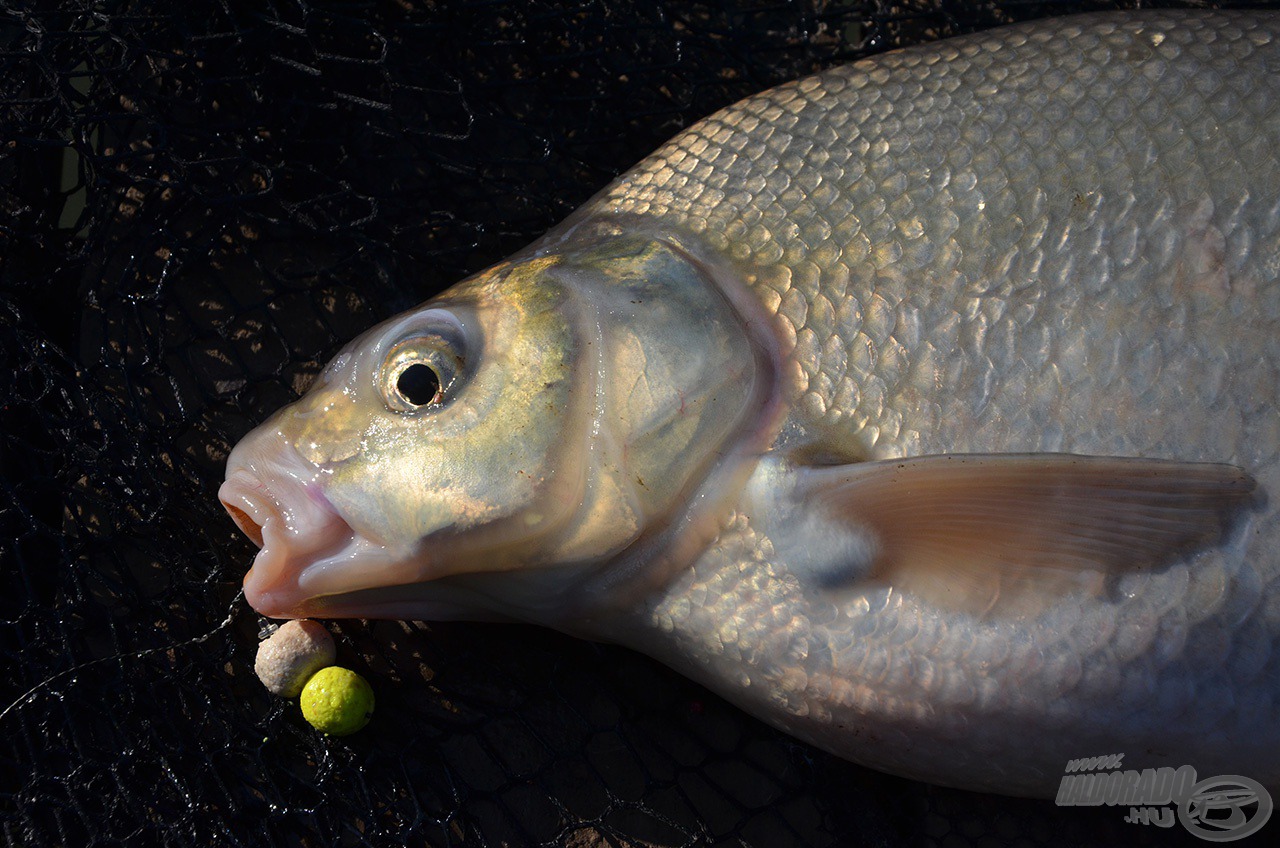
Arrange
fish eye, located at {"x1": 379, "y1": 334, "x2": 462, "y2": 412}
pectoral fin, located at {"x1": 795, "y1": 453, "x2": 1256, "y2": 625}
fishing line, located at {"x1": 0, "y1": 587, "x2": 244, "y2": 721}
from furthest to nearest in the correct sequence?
fishing line, located at {"x1": 0, "y1": 587, "x2": 244, "y2": 721} < fish eye, located at {"x1": 379, "y1": 334, "x2": 462, "y2": 412} < pectoral fin, located at {"x1": 795, "y1": 453, "x2": 1256, "y2": 625}

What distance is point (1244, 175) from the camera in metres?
1.38

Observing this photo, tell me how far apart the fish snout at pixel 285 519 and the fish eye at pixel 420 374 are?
0.15 m

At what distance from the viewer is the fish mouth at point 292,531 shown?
55.0 inches

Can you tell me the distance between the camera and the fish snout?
1.40m

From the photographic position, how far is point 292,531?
4.60 feet

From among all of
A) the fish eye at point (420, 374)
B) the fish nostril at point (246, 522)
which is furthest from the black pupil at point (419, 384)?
the fish nostril at point (246, 522)

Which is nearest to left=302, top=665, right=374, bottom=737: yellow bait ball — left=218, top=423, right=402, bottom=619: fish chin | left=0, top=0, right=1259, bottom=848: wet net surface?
left=0, top=0, right=1259, bottom=848: wet net surface

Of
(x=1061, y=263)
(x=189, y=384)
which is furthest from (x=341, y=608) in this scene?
(x=1061, y=263)

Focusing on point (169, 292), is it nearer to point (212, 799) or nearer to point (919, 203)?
point (212, 799)

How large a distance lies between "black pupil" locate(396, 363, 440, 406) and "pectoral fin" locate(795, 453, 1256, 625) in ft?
1.71

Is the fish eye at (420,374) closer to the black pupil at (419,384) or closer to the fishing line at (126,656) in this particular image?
the black pupil at (419,384)

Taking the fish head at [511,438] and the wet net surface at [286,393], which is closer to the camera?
the fish head at [511,438]

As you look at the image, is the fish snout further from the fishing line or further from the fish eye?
the fishing line

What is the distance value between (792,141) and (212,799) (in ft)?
4.68
